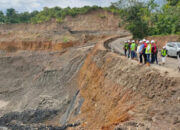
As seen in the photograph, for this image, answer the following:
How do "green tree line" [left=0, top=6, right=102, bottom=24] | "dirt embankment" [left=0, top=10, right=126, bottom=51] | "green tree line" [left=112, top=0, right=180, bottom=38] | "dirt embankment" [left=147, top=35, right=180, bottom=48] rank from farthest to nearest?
"green tree line" [left=0, top=6, right=102, bottom=24], "dirt embankment" [left=0, top=10, right=126, bottom=51], "green tree line" [left=112, top=0, right=180, bottom=38], "dirt embankment" [left=147, top=35, right=180, bottom=48]

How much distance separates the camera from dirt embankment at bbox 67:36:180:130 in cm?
723

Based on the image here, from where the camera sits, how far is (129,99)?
32.8 ft

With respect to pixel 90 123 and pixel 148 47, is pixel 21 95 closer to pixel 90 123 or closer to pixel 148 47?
pixel 90 123

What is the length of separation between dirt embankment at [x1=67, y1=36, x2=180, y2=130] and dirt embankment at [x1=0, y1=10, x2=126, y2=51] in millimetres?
25334

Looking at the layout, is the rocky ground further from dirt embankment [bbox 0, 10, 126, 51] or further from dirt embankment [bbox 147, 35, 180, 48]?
dirt embankment [bbox 0, 10, 126, 51]

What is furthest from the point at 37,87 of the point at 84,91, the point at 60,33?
the point at 60,33

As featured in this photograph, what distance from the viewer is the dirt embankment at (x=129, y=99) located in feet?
23.7

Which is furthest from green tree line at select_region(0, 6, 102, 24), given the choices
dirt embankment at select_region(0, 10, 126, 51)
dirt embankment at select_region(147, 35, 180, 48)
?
dirt embankment at select_region(147, 35, 180, 48)

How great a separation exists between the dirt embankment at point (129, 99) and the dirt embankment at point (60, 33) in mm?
25334

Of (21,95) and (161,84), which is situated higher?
(161,84)

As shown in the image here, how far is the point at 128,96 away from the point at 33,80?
59.1 feet

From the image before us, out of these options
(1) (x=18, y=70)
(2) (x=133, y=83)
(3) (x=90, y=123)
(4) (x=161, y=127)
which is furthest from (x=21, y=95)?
(4) (x=161, y=127)

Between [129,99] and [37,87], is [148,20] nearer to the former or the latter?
[37,87]

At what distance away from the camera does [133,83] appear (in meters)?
10.7
